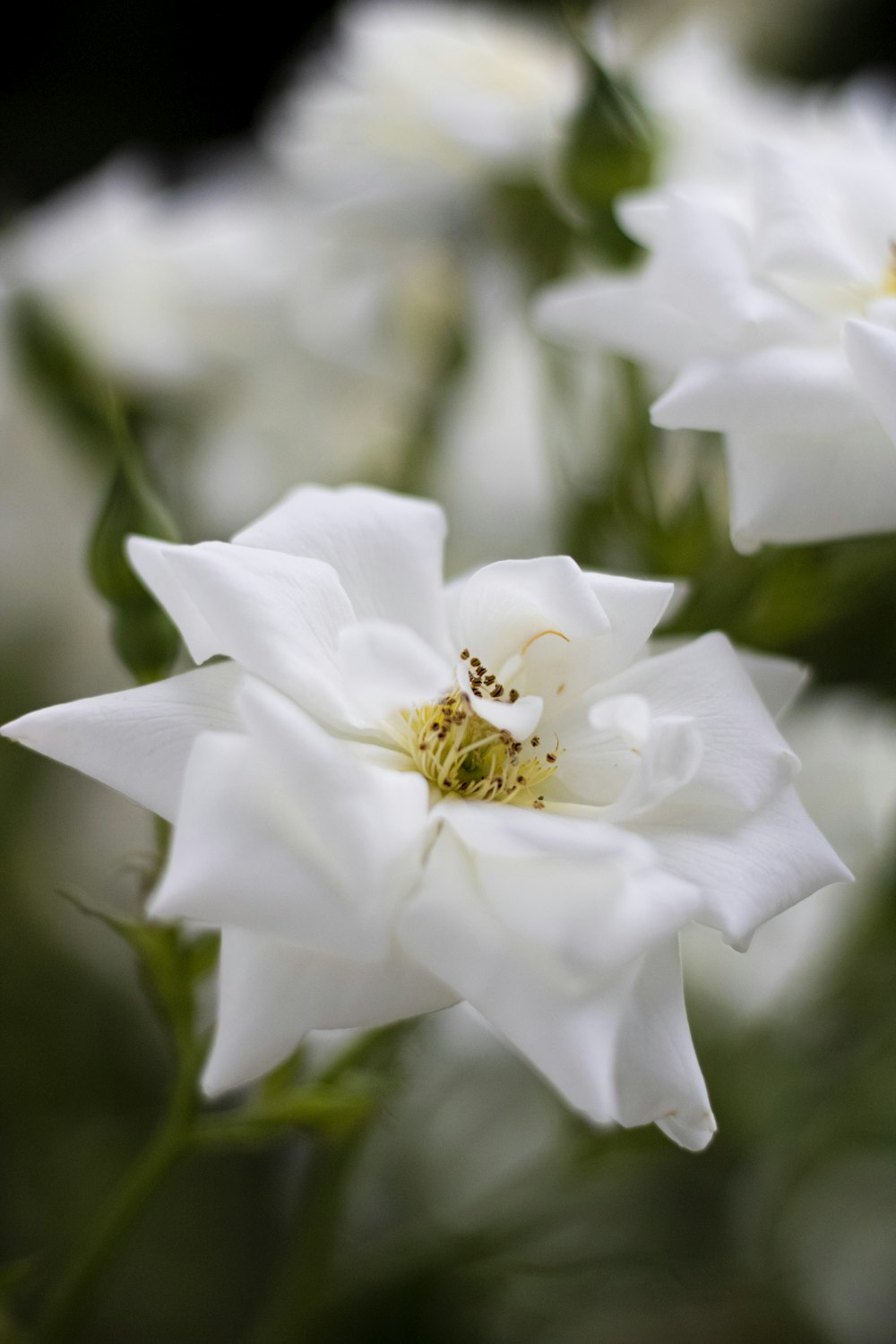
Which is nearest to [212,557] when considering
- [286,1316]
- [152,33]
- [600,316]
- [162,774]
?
[162,774]

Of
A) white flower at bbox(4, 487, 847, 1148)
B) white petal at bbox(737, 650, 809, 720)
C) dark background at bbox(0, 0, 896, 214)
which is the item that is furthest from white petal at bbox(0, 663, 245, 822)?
dark background at bbox(0, 0, 896, 214)

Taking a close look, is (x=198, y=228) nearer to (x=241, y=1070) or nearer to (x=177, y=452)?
(x=177, y=452)

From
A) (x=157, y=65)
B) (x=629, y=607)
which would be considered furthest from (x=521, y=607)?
(x=157, y=65)

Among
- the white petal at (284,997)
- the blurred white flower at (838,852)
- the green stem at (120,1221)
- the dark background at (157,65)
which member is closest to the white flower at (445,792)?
the white petal at (284,997)

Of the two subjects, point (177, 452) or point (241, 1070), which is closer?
point (241, 1070)

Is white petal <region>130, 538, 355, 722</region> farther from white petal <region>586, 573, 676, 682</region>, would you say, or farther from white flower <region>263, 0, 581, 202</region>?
white flower <region>263, 0, 581, 202</region>

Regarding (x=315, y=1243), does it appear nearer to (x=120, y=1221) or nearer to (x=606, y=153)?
(x=120, y=1221)

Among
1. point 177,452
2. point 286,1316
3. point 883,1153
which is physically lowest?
point 883,1153
